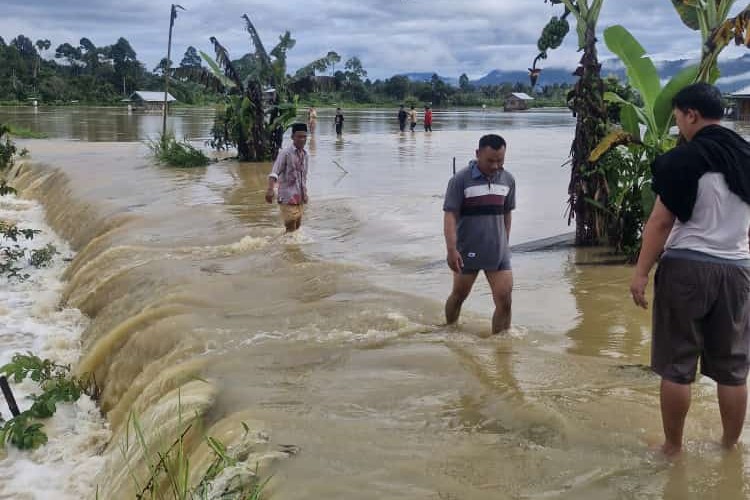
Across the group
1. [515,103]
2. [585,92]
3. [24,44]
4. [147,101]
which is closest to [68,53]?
[24,44]

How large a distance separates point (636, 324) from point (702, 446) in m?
2.68

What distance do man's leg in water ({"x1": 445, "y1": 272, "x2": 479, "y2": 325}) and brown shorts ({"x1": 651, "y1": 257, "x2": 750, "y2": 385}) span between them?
2326 millimetres

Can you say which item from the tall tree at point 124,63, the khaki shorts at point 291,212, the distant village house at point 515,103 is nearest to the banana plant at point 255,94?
the khaki shorts at point 291,212

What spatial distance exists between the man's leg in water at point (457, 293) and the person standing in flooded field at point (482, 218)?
1cm

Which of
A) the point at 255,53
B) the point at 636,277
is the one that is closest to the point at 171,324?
the point at 636,277

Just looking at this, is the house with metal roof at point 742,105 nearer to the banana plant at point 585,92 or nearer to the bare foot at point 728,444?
the banana plant at point 585,92

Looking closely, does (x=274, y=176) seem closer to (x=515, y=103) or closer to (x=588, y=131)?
(x=588, y=131)

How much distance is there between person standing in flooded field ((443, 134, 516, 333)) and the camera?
5.65 meters

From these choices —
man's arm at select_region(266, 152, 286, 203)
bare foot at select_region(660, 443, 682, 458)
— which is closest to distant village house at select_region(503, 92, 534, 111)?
man's arm at select_region(266, 152, 286, 203)

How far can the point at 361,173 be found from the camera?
1920 centimetres

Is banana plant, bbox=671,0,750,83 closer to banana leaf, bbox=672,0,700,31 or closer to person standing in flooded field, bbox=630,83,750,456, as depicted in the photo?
banana leaf, bbox=672,0,700,31

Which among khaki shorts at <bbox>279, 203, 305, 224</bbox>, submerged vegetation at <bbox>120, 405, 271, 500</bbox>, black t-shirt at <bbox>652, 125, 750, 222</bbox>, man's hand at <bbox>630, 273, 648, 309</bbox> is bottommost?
submerged vegetation at <bbox>120, 405, 271, 500</bbox>

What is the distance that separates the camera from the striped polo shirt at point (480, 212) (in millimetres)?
5723

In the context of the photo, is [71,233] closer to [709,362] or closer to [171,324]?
[171,324]
